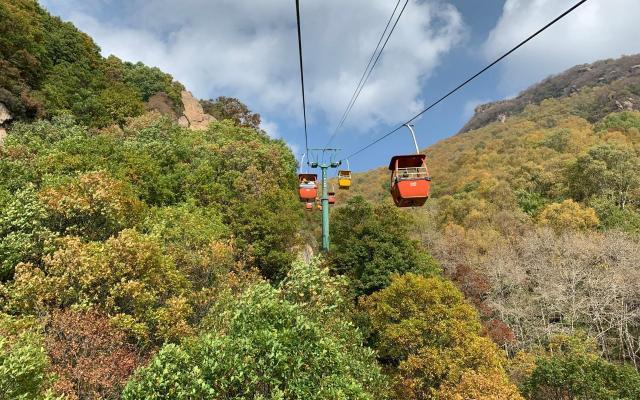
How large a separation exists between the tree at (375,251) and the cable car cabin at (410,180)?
15.3 meters

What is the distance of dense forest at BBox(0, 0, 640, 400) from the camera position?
10688 mm

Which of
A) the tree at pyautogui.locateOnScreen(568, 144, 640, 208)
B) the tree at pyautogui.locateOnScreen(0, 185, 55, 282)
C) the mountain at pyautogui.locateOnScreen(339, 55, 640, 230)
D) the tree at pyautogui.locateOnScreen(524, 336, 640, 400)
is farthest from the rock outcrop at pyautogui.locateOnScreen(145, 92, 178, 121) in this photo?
the tree at pyautogui.locateOnScreen(568, 144, 640, 208)

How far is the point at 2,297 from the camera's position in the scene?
12930 millimetres

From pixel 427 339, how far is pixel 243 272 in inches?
435

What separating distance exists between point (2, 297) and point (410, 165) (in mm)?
14387

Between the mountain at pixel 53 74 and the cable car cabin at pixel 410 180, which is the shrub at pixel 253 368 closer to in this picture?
the cable car cabin at pixel 410 180

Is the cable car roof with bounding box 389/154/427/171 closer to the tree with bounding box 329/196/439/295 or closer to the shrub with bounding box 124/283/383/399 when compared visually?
the shrub with bounding box 124/283/383/399

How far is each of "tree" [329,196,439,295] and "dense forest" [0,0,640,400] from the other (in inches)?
5.7

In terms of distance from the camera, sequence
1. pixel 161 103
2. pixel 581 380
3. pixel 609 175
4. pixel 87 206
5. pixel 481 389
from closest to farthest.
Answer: pixel 87 206, pixel 481 389, pixel 581 380, pixel 161 103, pixel 609 175

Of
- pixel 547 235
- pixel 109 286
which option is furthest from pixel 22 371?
pixel 547 235

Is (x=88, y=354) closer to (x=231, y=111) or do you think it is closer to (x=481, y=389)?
(x=481, y=389)

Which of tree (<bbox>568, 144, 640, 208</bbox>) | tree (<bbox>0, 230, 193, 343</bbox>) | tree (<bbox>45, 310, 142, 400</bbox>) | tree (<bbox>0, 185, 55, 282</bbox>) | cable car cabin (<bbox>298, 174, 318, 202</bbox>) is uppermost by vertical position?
tree (<bbox>568, 144, 640, 208</bbox>)

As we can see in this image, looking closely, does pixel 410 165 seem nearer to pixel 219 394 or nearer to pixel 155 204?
pixel 219 394

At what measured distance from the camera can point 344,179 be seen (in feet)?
82.5
